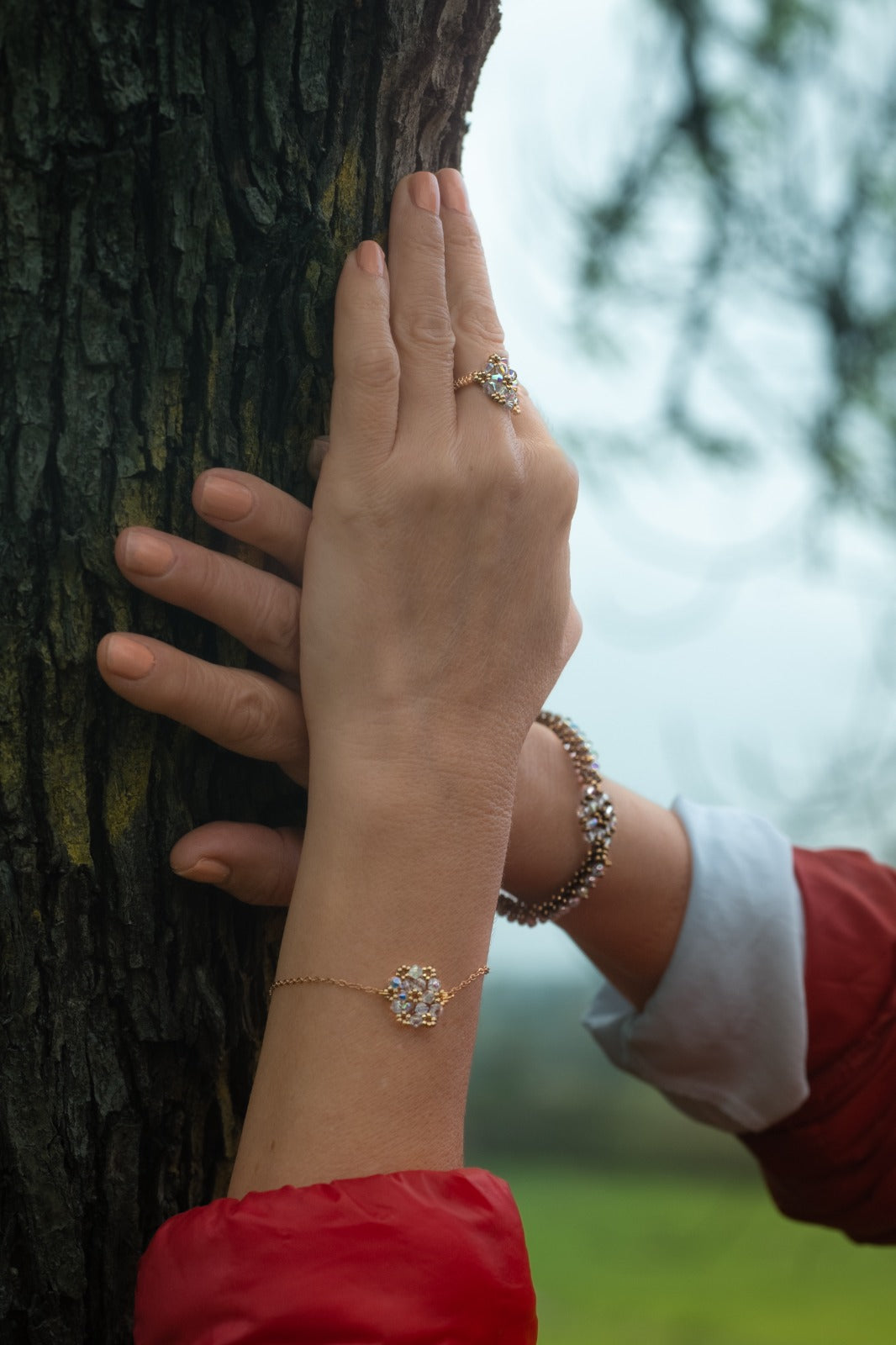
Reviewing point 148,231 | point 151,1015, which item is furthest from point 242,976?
point 148,231

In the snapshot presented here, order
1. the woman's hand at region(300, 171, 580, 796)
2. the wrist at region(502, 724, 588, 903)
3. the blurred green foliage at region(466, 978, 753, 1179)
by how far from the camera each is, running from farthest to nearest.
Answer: the blurred green foliage at region(466, 978, 753, 1179), the wrist at region(502, 724, 588, 903), the woman's hand at region(300, 171, 580, 796)

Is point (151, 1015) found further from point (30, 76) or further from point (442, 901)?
point (30, 76)

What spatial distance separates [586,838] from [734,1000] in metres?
0.20

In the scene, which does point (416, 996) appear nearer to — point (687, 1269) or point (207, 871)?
point (207, 871)

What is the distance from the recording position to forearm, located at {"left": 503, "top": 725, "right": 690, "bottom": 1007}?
82 cm

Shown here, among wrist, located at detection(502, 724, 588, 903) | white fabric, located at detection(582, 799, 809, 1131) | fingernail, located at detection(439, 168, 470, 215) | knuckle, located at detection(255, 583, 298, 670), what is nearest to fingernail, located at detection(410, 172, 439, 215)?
fingernail, located at detection(439, 168, 470, 215)

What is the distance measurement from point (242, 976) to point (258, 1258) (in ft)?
0.79

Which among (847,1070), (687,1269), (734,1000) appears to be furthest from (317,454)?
(687,1269)

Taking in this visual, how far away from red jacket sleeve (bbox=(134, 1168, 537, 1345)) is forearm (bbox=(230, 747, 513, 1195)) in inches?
1.0

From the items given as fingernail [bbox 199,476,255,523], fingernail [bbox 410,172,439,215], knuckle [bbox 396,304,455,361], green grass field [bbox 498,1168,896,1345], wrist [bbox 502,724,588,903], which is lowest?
green grass field [bbox 498,1168,896,1345]

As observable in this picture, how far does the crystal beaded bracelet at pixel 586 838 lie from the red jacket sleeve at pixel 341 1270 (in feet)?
1.00

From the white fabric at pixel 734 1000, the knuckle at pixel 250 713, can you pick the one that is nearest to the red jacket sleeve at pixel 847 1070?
the white fabric at pixel 734 1000

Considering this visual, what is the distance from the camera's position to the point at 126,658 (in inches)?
23.7

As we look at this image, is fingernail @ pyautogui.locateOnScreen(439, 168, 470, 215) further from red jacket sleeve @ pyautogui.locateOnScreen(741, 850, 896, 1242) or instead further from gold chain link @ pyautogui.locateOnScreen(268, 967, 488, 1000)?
red jacket sleeve @ pyautogui.locateOnScreen(741, 850, 896, 1242)
